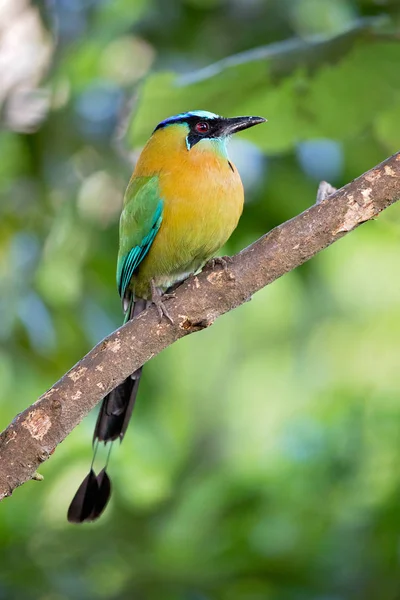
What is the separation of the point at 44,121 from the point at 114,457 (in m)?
1.48

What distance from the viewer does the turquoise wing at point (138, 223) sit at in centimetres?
313

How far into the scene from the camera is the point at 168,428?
438cm

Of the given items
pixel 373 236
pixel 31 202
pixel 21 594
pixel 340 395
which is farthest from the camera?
pixel 373 236

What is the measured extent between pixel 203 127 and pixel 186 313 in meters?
1.07

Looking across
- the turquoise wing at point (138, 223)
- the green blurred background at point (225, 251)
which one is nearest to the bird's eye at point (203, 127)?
the green blurred background at point (225, 251)

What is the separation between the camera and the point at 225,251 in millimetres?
4363

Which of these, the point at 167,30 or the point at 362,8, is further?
the point at 167,30

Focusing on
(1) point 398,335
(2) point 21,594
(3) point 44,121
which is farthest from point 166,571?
(1) point 398,335

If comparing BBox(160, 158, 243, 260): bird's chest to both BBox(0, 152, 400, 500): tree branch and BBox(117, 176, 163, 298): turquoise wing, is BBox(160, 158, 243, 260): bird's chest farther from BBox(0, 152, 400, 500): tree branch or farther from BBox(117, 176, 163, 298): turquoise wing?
BBox(0, 152, 400, 500): tree branch

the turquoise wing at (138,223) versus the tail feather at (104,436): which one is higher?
the turquoise wing at (138,223)

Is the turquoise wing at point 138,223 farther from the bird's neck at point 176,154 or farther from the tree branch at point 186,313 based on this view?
the tree branch at point 186,313

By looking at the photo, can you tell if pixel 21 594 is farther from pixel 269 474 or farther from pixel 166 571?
pixel 269 474

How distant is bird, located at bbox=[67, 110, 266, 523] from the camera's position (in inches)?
120

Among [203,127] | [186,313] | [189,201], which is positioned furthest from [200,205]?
[186,313]
